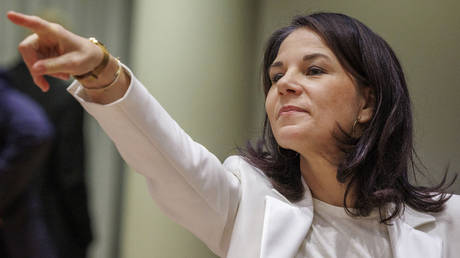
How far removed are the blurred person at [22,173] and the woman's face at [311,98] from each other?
0.61 m

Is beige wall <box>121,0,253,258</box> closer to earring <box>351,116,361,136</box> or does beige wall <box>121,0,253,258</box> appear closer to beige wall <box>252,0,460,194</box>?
beige wall <box>252,0,460,194</box>

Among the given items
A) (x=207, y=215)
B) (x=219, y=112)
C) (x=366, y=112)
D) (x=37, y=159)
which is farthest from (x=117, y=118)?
(x=219, y=112)

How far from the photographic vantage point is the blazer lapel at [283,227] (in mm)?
1161

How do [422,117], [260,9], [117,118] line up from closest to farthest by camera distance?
[117,118], [422,117], [260,9]

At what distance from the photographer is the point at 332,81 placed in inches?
49.4

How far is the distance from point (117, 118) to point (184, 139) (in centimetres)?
17

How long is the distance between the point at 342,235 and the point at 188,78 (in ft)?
3.13

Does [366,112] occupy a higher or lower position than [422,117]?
higher

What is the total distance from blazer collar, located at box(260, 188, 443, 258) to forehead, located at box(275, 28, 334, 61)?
0.37 m

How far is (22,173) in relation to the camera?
1220 millimetres

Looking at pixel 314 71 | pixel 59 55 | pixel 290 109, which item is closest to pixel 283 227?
pixel 290 109

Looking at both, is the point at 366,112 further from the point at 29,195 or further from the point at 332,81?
the point at 29,195

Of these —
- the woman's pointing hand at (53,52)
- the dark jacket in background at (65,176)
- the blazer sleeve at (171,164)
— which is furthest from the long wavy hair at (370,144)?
the woman's pointing hand at (53,52)

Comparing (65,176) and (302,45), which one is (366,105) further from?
(65,176)
